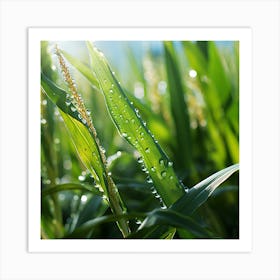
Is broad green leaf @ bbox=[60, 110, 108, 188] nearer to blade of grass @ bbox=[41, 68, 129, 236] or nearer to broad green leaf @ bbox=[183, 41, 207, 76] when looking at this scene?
blade of grass @ bbox=[41, 68, 129, 236]

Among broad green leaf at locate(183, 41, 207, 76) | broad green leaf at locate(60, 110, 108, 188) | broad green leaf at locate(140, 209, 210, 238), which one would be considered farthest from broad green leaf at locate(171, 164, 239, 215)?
broad green leaf at locate(183, 41, 207, 76)

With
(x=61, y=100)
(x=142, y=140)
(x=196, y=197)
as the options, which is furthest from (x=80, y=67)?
(x=196, y=197)

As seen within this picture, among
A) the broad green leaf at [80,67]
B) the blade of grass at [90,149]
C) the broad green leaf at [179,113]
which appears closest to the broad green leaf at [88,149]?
the blade of grass at [90,149]

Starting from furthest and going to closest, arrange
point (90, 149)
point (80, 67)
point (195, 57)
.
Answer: point (195, 57)
point (80, 67)
point (90, 149)

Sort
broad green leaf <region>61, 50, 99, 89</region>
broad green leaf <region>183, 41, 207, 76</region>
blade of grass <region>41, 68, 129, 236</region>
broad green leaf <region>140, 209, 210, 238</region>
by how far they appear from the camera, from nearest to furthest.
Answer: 1. broad green leaf <region>140, 209, 210, 238</region>
2. blade of grass <region>41, 68, 129, 236</region>
3. broad green leaf <region>61, 50, 99, 89</region>
4. broad green leaf <region>183, 41, 207, 76</region>
